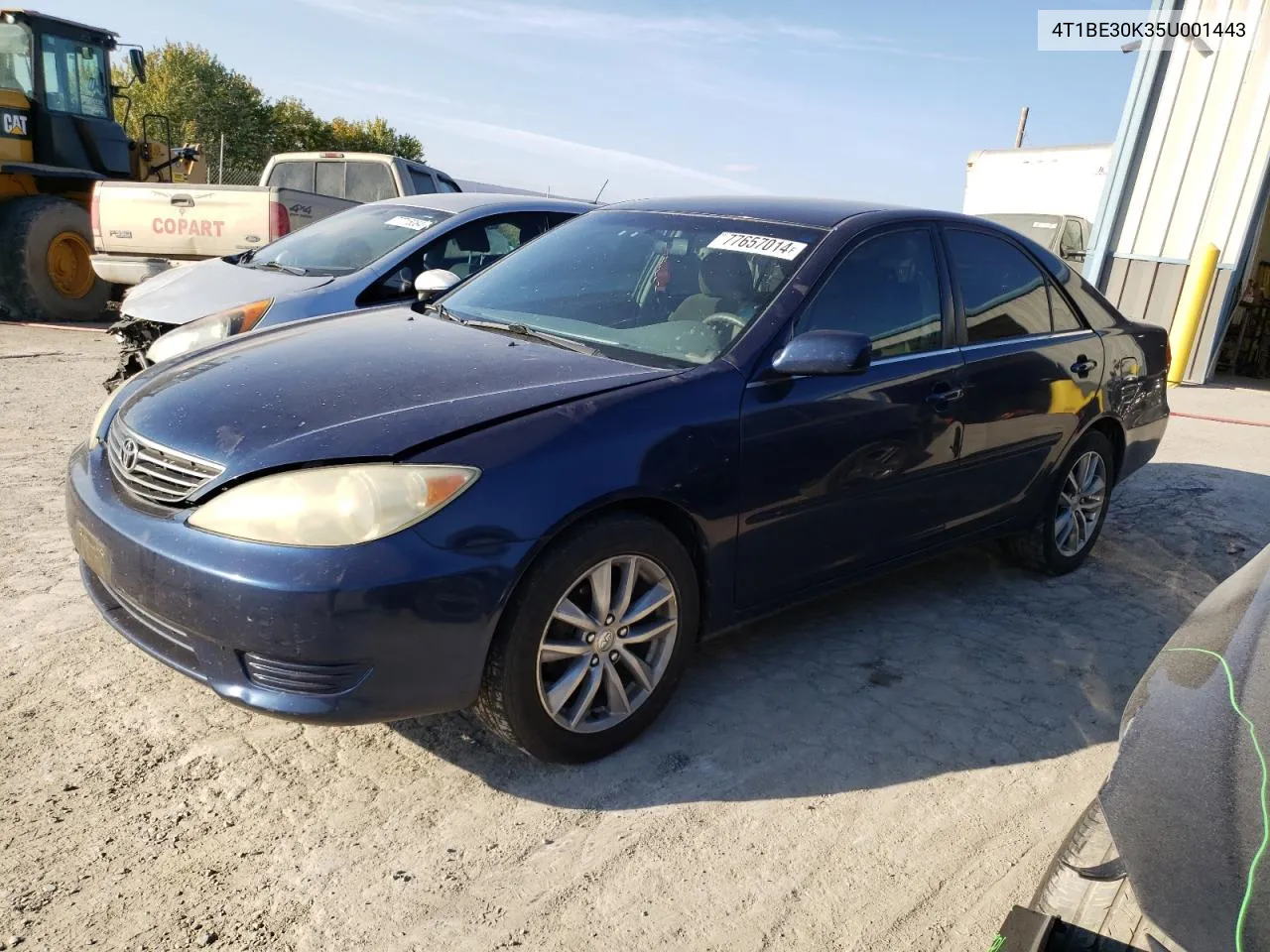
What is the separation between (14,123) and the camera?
37.0 feet

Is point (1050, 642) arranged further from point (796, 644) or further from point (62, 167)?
point (62, 167)

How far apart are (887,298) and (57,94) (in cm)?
1223

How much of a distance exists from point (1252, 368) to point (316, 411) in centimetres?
1502

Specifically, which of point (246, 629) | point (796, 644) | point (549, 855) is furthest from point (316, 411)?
point (796, 644)

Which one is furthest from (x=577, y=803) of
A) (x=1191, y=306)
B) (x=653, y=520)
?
(x=1191, y=306)

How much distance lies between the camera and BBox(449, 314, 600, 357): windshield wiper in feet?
10.4

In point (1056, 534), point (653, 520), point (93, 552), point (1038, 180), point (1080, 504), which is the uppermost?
point (1038, 180)

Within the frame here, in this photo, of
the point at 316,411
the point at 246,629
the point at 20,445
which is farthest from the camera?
the point at 20,445

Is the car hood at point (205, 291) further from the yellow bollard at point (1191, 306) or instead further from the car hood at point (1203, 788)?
the yellow bollard at point (1191, 306)

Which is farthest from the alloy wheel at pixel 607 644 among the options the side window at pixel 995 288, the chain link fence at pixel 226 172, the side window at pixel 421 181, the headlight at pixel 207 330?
the chain link fence at pixel 226 172

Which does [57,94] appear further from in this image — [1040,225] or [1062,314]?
[1040,225]

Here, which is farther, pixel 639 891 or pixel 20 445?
pixel 20 445

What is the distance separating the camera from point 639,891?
2336 mm

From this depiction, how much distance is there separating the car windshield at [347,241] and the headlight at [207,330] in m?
0.91
